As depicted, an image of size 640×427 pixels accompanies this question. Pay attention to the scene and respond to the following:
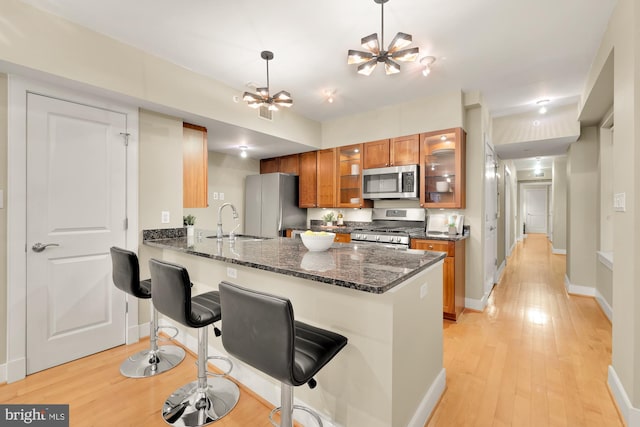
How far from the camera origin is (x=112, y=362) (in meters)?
2.43

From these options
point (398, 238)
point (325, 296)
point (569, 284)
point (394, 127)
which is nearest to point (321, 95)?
point (394, 127)

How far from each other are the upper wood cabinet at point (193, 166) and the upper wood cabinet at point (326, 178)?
1.98 m

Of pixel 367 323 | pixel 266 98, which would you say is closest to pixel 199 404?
pixel 367 323

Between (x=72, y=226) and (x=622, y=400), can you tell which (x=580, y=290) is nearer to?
(x=622, y=400)

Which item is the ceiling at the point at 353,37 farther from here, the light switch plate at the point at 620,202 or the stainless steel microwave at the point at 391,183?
the light switch plate at the point at 620,202

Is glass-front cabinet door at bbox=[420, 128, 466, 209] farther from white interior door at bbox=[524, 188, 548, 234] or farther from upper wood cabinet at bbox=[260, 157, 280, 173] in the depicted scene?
white interior door at bbox=[524, 188, 548, 234]

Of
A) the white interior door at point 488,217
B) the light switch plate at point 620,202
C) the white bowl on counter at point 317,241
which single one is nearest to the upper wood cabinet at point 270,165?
the white interior door at point 488,217

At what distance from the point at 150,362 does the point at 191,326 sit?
117cm

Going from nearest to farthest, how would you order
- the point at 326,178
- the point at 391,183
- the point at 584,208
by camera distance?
1. the point at 391,183
2. the point at 584,208
3. the point at 326,178

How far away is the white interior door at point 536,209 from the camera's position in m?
12.5

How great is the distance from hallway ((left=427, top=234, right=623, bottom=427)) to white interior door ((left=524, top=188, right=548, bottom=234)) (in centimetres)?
1031

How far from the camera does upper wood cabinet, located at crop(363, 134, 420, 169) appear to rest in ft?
12.8

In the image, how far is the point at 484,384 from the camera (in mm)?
2119
